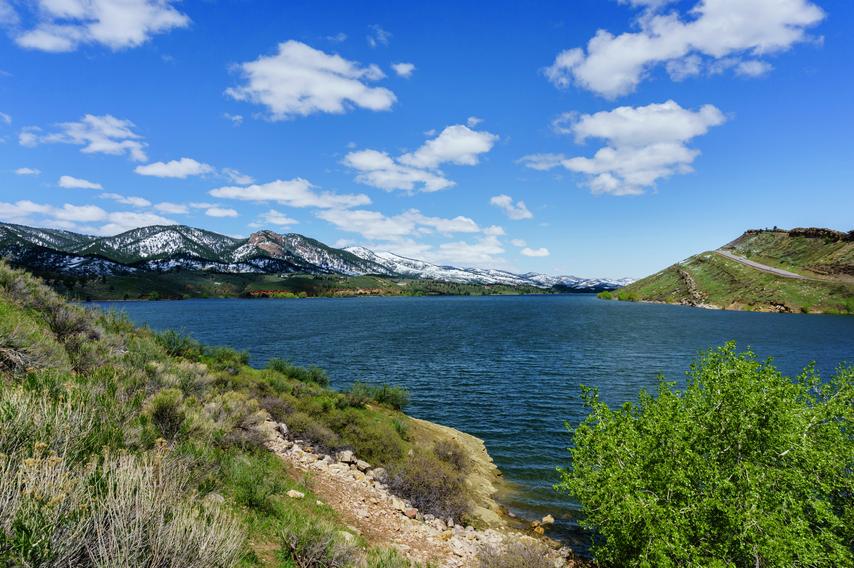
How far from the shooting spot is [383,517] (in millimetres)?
13859

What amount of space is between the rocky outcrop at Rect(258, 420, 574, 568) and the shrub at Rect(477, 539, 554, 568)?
0.40 meters

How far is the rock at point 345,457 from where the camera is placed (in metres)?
17.9

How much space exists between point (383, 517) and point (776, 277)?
180 m

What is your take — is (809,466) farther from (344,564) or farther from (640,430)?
(344,564)

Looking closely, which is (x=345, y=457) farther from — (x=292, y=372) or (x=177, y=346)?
(x=177, y=346)

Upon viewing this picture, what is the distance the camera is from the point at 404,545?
12.4m

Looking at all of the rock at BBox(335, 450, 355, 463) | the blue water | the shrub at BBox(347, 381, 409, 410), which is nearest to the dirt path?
the blue water

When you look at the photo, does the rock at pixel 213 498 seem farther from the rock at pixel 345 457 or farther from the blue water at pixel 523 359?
the blue water at pixel 523 359

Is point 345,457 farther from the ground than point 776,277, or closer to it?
closer to it

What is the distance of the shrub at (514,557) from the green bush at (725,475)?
1896 mm

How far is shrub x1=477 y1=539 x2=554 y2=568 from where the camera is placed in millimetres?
11820

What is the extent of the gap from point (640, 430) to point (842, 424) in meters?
5.74

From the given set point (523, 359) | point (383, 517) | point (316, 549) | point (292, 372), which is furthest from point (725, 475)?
point (523, 359)

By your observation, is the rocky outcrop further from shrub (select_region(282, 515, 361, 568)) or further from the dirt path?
the dirt path
